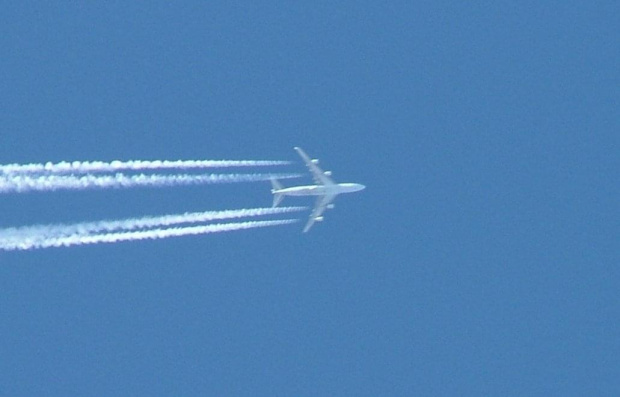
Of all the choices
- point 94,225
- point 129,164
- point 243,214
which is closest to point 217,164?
point 243,214

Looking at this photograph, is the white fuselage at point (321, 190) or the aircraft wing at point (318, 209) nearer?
the white fuselage at point (321, 190)

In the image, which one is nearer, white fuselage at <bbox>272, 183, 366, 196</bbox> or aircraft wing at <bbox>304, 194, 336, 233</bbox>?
white fuselage at <bbox>272, 183, 366, 196</bbox>

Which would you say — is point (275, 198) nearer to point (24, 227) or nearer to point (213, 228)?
point (213, 228)

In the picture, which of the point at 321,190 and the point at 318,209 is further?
the point at 318,209

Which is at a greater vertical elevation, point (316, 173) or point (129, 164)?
point (316, 173)
